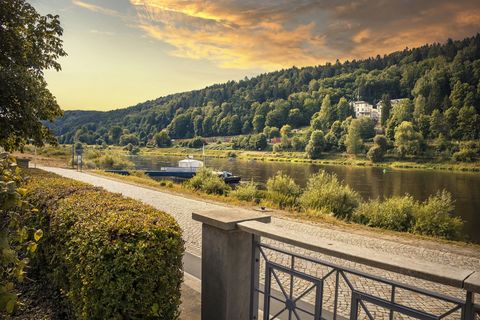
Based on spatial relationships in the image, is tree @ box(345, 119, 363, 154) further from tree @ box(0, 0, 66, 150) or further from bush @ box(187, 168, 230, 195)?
tree @ box(0, 0, 66, 150)

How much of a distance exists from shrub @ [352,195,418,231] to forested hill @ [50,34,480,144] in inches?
3898

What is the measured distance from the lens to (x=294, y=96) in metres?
156

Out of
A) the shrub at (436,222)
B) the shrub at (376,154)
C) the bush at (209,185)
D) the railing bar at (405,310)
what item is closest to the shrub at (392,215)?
the shrub at (436,222)

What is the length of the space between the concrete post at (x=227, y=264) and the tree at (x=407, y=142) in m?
78.5

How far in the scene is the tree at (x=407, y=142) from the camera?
7356 centimetres

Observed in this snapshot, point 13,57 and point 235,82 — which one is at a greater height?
point 235,82

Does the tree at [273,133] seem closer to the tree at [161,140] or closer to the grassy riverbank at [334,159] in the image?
the grassy riverbank at [334,159]

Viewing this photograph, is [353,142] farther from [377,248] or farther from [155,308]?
[155,308]

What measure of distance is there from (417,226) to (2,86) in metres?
13.7

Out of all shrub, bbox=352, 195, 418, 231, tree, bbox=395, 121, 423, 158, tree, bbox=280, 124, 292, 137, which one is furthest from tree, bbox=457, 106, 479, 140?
shrub, bbox=352, 195, 418, 231

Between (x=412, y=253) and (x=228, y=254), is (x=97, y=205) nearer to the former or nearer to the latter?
(x=228, y=254)

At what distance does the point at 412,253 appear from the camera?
29.2 ft

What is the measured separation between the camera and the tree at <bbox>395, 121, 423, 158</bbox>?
73.6 meters

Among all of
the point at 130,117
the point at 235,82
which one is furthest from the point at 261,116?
the point at 130,117
